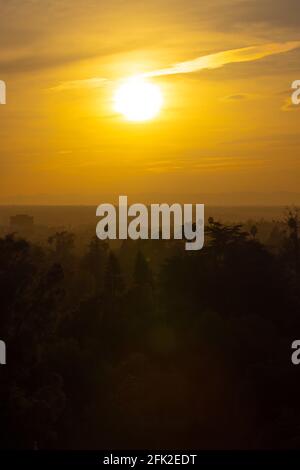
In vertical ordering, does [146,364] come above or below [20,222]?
below

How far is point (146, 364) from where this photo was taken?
23.9 m

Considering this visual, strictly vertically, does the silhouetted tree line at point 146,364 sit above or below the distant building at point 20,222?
below

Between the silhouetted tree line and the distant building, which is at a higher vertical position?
the distant building

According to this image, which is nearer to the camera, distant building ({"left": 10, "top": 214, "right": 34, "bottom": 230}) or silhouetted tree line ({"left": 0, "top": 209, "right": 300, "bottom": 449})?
silhouetted tree line ({"left": 0, "top": 209, "right": 300, "bottom": 449})

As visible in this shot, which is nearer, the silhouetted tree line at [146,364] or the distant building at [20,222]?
the silhouetted tree line at [146,364]

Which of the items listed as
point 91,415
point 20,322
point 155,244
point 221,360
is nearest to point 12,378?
point 20,322

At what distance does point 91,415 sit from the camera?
863 inches

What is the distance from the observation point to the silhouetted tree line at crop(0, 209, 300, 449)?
2014 centimetres

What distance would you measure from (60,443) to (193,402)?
388 centimetres

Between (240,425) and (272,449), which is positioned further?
(240,425)

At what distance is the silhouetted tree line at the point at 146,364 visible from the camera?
20141 mm

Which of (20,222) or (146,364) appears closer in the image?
(146,364)
